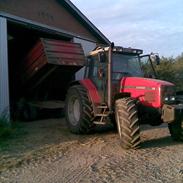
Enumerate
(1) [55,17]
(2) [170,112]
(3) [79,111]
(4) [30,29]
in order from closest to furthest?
(2) [170,112], (3) [79,111], (4) [30,29], (1) [55,17]

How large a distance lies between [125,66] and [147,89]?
1.06 m

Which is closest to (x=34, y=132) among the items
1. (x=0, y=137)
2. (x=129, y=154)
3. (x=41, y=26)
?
(x=0, y=137)

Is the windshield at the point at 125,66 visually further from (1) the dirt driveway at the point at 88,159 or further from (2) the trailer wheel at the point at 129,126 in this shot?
(1) the dirt driveway at the point at 88,159

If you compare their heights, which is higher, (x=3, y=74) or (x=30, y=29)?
(x=30, y=29)

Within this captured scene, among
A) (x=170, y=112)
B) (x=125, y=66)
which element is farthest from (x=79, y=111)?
(x=170, y=112)

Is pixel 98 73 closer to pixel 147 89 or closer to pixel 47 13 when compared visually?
pixel 147 89

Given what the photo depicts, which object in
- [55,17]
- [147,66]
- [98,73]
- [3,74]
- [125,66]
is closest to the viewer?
[125,66]

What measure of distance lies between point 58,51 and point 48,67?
671 millimetres

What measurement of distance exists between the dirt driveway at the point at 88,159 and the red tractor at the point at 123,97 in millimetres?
438

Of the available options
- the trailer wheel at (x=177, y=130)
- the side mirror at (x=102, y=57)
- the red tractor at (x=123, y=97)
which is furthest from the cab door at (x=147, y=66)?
the trailer wheel at (x=177, y=130)

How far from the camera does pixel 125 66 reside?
33.0ft

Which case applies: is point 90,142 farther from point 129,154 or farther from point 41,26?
point 41,26

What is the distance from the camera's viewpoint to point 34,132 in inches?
454

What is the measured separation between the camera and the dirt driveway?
6.32 meters
